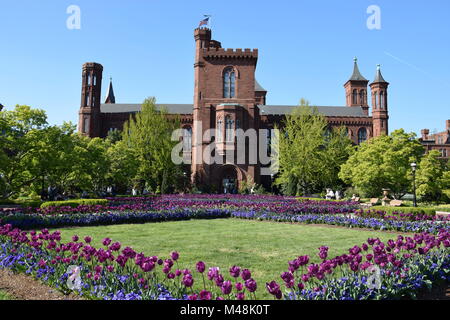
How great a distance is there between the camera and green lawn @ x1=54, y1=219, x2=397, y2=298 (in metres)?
7.25

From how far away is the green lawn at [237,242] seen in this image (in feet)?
23.8

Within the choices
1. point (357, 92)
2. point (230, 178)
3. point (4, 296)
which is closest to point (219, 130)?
point (230, 178)

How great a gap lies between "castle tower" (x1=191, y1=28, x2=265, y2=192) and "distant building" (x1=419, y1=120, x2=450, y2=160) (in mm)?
46872

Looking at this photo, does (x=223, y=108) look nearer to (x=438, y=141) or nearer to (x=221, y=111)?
(x=221, y=111)

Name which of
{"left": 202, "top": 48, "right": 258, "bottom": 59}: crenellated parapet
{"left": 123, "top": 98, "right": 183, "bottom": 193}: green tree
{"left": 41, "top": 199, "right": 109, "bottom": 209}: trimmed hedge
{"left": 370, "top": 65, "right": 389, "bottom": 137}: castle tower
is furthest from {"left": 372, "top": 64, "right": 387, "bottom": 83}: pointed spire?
{"left": 41, "top": 199, "right": 109, "bottom": 209}: trimmed hedge

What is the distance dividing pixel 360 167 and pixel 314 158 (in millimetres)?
7091

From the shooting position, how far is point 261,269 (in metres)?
6.67

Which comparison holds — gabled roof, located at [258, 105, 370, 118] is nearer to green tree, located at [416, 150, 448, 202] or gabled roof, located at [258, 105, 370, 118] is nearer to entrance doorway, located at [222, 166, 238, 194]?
entrance doorway, located at [222, 166, 238, 194]

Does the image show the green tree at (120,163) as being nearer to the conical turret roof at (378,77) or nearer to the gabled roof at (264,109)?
the gabled roof at (264,109)

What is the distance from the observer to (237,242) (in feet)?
31.9

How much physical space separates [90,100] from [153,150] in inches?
771

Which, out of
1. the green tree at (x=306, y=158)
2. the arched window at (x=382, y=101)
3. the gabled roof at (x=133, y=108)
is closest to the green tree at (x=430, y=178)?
the green tree at (x=306, y=158)
